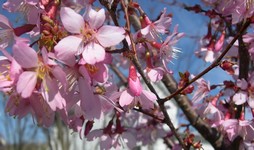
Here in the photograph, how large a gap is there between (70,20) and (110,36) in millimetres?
115

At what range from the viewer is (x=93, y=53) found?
913 mm

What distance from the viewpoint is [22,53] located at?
0.84m

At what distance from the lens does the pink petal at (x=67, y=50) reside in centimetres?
86

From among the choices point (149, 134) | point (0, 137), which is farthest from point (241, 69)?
point (0, 137)

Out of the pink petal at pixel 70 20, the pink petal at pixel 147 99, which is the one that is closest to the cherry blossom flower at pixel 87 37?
the pink petal at pixel 70 20

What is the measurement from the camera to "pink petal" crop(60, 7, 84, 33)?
945 mm

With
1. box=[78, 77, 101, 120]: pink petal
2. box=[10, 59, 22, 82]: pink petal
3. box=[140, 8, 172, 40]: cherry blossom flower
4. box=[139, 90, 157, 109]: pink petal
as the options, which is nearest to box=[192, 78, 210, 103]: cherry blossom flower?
box=[140, 8, 172, 40]: cherry blossom flower

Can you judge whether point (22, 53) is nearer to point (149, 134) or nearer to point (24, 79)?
point (24, 79)

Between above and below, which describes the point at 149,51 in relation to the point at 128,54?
below

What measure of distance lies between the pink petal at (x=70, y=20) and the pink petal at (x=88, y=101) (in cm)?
14

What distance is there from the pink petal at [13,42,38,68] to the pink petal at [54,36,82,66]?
0.06 metres

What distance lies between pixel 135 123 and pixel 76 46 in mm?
2274

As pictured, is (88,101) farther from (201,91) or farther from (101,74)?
(201,91)

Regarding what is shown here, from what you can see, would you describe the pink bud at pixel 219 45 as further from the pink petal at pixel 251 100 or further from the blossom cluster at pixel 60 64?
the blossom cluster at pixel 60 64
